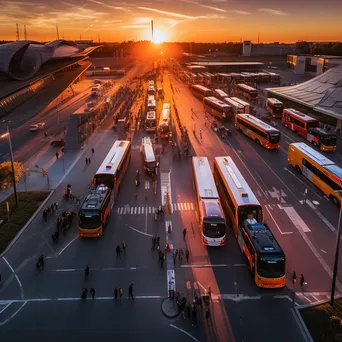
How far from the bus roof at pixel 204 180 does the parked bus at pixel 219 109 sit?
2621 cm

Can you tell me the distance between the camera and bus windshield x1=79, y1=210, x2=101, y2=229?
78.2ft

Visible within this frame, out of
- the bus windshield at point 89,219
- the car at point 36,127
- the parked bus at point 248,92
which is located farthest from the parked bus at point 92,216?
the parked bus at point 248,92

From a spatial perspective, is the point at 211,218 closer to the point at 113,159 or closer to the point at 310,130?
the point at 113,159

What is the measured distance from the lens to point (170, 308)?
59.0ft

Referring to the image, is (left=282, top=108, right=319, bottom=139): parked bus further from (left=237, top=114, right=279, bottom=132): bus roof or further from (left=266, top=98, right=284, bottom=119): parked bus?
(left=237, top=114, right=279, bottom=132): bus roof

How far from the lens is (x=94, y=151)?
4362cm

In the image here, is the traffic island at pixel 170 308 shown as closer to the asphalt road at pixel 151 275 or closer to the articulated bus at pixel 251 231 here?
the asphalt road at pixel 151 275

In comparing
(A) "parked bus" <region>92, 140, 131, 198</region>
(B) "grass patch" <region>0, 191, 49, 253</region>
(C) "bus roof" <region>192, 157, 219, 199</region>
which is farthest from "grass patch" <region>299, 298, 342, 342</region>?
(B) "grass patch" <region>0, 191, 49, 253</region>

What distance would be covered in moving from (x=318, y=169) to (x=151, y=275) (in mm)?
17777

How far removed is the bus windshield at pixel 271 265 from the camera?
18453 mm

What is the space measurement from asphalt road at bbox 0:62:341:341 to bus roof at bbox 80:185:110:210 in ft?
7.32

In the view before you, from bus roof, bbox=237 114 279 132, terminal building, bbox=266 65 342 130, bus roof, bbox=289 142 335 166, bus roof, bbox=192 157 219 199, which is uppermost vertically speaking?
terminal building, bbox=266 65 342 130

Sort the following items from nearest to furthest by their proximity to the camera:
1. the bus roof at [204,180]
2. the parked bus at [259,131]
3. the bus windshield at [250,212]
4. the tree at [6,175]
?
the bus windshield at [250,212] < the bus roof at [204,180] < the tree at [6,175] < the parked bus at [259,131]

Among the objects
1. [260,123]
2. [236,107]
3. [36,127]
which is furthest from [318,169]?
[36,127]
